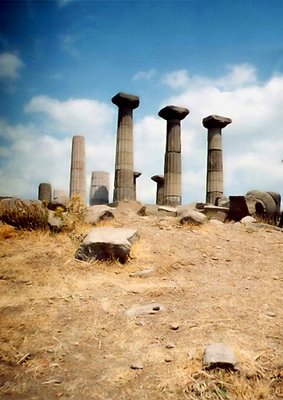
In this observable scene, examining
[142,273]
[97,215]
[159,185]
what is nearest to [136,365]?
[142,273]

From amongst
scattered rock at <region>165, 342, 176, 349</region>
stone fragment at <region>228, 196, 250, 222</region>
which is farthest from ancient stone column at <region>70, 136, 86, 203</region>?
scattered rock at <region>165, 342, 176, 349</region>

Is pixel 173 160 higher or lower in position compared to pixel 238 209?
higher

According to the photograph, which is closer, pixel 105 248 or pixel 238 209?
pixel 105 248

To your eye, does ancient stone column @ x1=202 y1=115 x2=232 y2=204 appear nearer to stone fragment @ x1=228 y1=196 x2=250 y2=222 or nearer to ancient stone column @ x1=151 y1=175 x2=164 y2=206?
ancient stone column @ x1=151 y1=175 x2=164 y2=206

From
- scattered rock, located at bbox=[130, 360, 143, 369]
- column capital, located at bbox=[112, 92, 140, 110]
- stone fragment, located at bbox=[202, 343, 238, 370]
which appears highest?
column capital, located at bbox=[112, 92, 140, 110]

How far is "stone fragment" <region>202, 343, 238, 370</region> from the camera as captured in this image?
2.55m

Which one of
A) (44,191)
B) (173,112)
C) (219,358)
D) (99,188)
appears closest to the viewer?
(219,358)

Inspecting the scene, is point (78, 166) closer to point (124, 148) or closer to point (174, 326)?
point (124, 148)

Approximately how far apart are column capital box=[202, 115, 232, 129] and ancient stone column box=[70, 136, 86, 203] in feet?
23.2

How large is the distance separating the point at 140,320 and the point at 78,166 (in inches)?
649

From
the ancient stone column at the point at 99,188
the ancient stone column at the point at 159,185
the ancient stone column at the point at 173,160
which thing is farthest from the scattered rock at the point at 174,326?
the ancient stone column at the point at 159,185

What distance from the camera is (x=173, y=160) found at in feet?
57.1

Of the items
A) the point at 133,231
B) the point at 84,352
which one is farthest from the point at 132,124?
the point at 84,352

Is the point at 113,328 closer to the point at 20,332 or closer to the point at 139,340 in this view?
the point at 139,340
